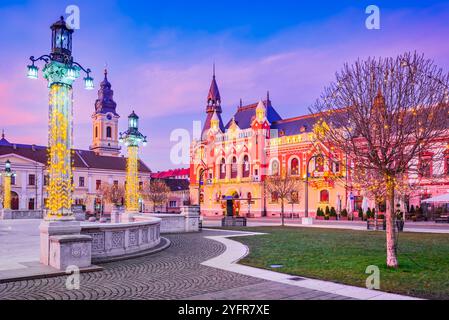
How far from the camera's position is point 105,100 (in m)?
102

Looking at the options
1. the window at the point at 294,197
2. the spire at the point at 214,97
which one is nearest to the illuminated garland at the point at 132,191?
the window at the point at 294,197

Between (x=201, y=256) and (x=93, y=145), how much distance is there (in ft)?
306

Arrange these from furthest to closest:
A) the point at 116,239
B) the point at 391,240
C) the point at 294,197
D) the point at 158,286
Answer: the point at 294,197
the point at 116,239
the point at 391,240
the point at 158,286

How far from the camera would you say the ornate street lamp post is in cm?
1168

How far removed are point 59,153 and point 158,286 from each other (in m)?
5.39

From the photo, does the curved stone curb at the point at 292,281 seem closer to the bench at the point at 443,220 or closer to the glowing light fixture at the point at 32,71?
the glowing light fixture at the point at 32,71

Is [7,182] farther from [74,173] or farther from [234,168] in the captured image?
[74,173]

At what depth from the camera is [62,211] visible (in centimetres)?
1168

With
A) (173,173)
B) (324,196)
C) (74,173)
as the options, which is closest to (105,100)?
(173,173)

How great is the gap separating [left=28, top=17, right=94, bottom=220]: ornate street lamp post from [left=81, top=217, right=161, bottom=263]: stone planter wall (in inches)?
39.4
